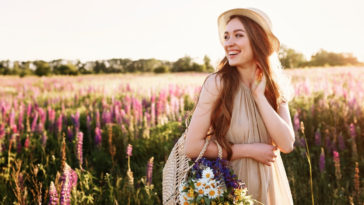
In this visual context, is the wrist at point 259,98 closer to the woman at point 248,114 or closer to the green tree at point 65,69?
the woman at point 248,114

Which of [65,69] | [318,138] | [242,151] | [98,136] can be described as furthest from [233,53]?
[65,69]

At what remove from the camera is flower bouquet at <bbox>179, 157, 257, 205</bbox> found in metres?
1.72

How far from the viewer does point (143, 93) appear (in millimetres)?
7777

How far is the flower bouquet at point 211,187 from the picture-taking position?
1723mm

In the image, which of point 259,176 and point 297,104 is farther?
point 297,104

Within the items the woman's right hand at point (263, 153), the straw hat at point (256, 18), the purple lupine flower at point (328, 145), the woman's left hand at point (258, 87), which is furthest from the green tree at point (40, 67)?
the woman's right hand at point (263, 153)

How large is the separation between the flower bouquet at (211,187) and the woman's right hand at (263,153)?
0.77ft

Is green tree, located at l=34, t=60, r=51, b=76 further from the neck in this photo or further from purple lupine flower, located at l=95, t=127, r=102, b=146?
the neck

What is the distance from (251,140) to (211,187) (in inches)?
20.0

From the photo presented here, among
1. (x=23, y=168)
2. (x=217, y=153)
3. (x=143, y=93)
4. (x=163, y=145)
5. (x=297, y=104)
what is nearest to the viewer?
(x=217, y=153)

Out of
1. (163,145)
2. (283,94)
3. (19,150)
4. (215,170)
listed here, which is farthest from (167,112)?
(215,170)

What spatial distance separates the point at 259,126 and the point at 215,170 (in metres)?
0.50

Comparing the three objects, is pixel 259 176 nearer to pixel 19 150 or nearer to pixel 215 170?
pixel 215 170

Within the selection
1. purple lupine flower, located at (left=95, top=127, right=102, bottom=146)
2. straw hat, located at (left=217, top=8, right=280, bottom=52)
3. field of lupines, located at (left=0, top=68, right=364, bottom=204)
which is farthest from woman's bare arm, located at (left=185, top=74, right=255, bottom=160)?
purple lupine flower, located at (left=95, top=127, right=102, bottom=146)
